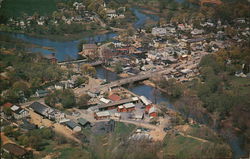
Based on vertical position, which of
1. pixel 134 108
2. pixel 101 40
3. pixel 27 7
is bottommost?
pixel 134 108

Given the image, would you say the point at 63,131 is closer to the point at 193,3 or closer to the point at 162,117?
the point at 162,117

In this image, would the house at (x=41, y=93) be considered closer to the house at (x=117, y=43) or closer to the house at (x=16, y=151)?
the house at (x=16, y=151)

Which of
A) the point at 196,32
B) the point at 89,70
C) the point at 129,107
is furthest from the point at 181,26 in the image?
the point at 129,107

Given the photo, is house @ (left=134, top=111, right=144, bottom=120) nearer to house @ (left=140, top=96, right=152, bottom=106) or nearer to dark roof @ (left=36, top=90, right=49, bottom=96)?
house @ (left=140, top=96, right=152, bottom=106)

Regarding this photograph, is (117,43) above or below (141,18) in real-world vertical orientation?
below

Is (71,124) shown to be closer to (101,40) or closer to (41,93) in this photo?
(41,93)

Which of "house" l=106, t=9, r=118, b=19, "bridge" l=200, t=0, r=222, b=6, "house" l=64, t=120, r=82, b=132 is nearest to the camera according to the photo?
"house" l=64, t=120, r=82, b=132

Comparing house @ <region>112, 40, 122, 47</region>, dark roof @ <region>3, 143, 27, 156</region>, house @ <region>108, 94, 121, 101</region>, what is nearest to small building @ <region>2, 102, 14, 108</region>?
dark roof @ <region>3, 143, 27, 156</region>
